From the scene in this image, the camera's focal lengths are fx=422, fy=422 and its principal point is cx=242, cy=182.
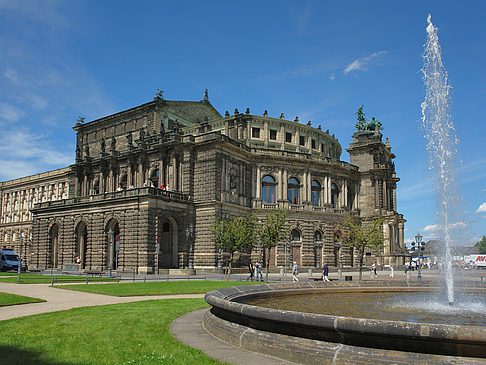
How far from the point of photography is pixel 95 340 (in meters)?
9.87

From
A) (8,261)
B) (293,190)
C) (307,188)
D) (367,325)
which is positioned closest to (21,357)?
(367,325)

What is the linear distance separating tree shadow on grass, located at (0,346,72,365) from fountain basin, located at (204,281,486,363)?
140 inches

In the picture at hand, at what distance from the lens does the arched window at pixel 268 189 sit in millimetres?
57094

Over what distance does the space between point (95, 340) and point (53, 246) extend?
52314 mm

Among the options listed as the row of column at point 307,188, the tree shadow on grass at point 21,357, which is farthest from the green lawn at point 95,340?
the row of column at point 307,188

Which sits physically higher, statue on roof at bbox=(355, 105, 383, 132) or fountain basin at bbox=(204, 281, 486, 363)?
statue on roof at bbox=(355, 105, 383, 132)

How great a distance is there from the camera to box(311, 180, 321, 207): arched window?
60000 millimetres

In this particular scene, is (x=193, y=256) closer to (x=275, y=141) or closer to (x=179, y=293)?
(x=275, y=141)

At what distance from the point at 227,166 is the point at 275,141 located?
39.6 feet

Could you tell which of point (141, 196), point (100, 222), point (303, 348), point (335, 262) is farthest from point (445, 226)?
point (335, 262)

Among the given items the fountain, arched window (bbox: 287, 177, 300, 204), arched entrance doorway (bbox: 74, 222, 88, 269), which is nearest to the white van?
arched entrance doorway (bbox: 74, 222, 88, 269)

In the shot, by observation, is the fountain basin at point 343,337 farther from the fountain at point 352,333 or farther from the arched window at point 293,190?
the arched window at point 293,190

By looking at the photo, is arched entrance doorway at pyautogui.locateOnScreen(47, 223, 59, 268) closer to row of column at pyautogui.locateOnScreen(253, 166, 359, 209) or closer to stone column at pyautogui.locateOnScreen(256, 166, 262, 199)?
stone column at pyautogui.locateOnScreen(256, 166, 262, 199)

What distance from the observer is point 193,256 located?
1896 inches
